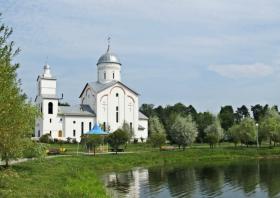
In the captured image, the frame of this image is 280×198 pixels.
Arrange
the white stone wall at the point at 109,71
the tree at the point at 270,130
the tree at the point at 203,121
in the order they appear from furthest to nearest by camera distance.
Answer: the tree at the point at 203,121, the white stone wall at the point at 109,71, the tree at the point at 270,130

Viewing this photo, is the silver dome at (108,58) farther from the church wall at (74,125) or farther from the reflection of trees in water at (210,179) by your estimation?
the reflection of trees in water at (210,179)

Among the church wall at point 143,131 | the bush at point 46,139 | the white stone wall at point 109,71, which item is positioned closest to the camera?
the bush at point 46,139

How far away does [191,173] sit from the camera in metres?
41.4

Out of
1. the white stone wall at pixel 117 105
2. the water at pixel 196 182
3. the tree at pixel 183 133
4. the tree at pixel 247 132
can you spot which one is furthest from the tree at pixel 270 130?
the water at pixel 196 182

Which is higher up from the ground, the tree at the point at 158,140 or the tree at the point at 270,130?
the tree at the point at 270,130

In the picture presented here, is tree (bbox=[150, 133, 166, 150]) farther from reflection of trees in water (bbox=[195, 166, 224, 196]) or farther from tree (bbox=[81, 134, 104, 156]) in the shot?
reflection of trees in water (bbox=[195, 166, 224, 196])

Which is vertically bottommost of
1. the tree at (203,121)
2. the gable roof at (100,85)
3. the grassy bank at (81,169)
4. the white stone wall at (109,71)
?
the grassy bank at (81,169)

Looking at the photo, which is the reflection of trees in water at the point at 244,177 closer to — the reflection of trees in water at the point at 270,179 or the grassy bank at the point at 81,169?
the reflection of trees in water at the point at 270,179

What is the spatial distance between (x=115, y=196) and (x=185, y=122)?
41.0 meters

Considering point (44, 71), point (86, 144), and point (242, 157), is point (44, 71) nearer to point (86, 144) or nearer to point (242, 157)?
point (86, 144)

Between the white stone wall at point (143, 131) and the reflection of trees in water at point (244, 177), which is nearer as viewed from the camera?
the reflection of trees in water at point (244, 177)

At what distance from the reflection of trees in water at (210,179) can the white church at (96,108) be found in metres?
34.6

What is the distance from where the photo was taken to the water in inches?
1157

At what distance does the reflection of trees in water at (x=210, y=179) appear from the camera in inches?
1193
